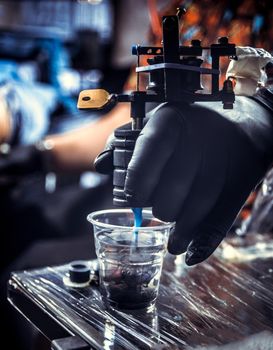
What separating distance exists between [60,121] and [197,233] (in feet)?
7.09

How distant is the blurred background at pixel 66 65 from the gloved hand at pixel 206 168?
806 mm

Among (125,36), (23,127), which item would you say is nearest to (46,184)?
(23,127)

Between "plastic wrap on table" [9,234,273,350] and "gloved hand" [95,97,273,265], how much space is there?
10cm

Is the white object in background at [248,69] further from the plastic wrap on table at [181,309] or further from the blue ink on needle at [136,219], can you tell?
the plastic wrap on table at [181,309]

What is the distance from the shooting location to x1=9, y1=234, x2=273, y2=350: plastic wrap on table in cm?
76

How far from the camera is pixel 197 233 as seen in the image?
32.0 inches

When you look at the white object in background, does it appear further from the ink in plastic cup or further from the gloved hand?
the ink in plastic cup

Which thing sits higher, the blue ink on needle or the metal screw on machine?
the metal screw on machine

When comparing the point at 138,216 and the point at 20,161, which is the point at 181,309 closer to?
the point at 138,216

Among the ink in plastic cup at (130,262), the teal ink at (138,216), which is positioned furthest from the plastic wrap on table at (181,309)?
the teal ink at (138,216)

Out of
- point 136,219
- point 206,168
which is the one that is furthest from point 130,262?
point 206,168

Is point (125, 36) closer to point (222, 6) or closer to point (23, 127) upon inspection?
point (23, 127)

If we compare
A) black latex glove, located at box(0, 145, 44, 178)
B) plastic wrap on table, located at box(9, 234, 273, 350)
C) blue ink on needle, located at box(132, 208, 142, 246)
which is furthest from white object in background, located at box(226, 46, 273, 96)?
black latex glove, located at box(0, 145, 44, 178)

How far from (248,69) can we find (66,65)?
2.58 meters
